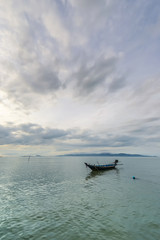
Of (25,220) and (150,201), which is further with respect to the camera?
(150,201)

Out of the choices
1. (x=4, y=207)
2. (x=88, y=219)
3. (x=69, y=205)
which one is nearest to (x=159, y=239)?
(x=88, y=219)

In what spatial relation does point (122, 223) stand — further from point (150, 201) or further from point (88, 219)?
point (150, 201)

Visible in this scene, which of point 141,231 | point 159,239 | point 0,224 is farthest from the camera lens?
point 0,224

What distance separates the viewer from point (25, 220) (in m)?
19.3

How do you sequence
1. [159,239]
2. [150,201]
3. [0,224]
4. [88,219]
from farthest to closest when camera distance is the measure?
[150,201]
[88,219]
[0,224]
[159,239]

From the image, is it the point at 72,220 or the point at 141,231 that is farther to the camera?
the point at 72,220

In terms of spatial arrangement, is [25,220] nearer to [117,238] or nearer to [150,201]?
[117,238]

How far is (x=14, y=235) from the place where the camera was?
15.6 metres

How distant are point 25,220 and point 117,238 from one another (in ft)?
41.6

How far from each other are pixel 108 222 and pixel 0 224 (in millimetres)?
14620

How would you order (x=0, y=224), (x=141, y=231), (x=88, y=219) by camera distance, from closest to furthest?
1. (x=141, y=231)
2. (x=0, y=224)
3. (x=88, y=219)

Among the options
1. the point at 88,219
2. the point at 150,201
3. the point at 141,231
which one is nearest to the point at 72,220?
the point at 88,219

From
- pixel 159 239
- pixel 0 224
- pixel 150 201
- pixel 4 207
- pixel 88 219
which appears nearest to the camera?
pixel 159 239

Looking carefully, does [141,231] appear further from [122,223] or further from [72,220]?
[72,220]
